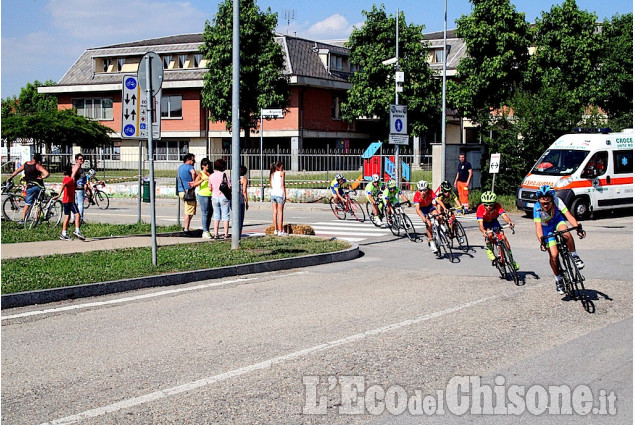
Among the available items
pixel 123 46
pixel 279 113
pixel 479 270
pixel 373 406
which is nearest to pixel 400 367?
pixel 373 406

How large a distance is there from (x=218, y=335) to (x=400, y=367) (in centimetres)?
227

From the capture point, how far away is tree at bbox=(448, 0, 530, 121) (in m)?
48.5

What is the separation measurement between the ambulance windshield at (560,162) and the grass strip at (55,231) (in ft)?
39.5

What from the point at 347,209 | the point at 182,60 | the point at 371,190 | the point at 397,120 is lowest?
the point at 347,209

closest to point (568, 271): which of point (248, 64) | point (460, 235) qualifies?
point (460, 235)

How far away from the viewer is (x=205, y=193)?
17.7 meters

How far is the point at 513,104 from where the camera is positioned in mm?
31125

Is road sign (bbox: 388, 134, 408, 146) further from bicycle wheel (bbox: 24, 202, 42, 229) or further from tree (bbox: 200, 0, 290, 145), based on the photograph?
tree (bbox: 200, 0, 290, 145)

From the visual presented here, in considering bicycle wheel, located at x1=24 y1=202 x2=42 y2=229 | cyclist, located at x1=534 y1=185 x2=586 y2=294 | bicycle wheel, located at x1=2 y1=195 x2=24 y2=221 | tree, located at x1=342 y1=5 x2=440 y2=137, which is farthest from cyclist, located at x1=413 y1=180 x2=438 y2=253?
tree, located at x1=342 y1=5 x2=440 y2=137

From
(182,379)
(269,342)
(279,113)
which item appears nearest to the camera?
(182,379)

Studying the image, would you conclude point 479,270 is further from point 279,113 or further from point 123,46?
point 123,46

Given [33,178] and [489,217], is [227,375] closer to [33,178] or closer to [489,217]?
[489,217]

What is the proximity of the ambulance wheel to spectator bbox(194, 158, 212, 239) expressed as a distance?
11.8 m

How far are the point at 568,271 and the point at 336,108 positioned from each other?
164ft
